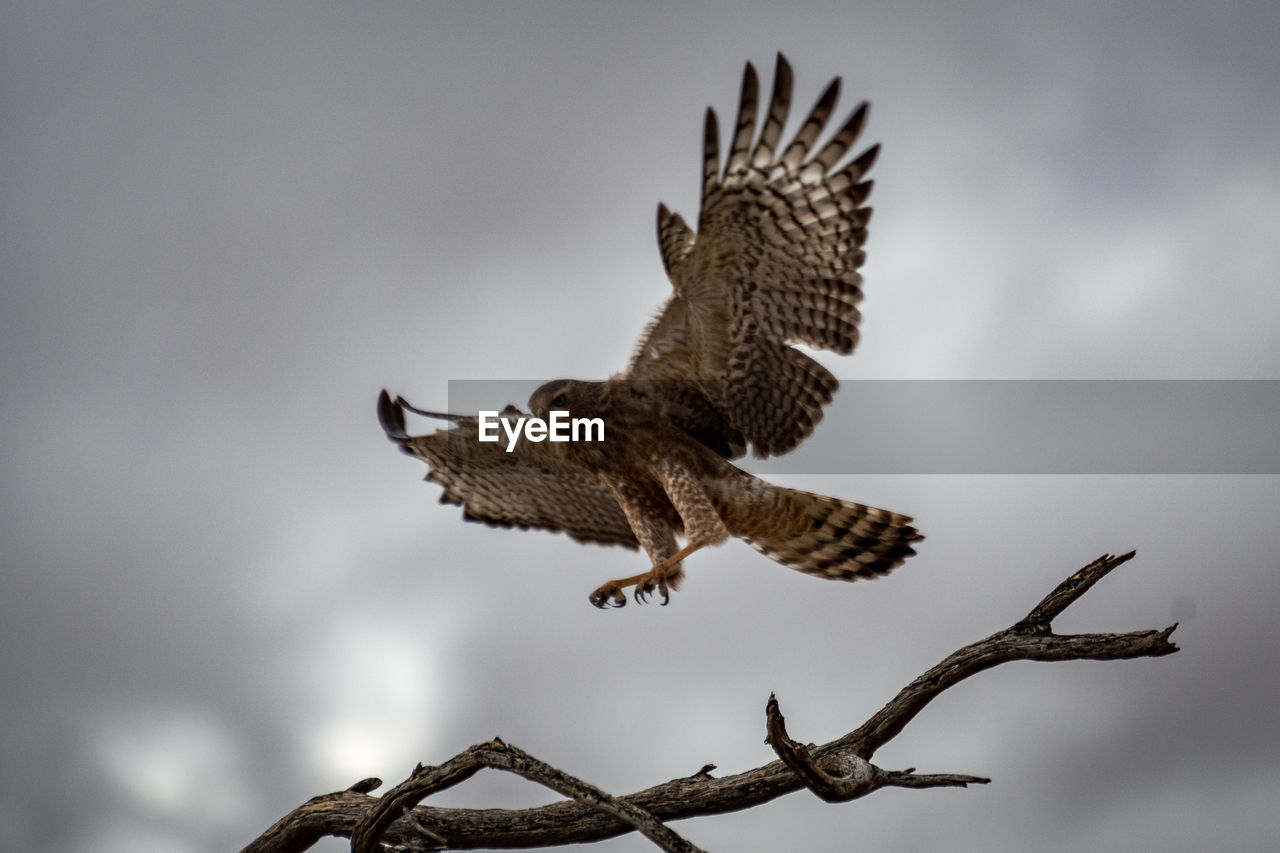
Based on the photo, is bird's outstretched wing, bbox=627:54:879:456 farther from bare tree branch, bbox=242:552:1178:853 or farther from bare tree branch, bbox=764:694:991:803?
bare tree branch, bbox=764:694:991:803

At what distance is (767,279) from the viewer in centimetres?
362

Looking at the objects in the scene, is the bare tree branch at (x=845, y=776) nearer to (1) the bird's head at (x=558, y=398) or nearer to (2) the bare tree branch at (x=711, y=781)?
(2) the bare tree branch at (x=711, y=781)

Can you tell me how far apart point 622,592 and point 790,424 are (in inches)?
37.8

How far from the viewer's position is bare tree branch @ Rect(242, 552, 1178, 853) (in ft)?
9.73

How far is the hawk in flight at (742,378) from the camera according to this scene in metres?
3.48

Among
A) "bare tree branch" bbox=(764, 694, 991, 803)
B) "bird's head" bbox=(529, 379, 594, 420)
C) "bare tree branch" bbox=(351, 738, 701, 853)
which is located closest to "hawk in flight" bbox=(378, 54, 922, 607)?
"bird's head" bbox=(529, 379, 594, 420)

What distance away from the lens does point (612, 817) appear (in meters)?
3.12

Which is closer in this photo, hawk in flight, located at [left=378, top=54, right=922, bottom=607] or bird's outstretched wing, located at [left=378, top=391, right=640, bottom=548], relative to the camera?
hawk in flight, located at [left=378, top=54, right=922, bottom=607]

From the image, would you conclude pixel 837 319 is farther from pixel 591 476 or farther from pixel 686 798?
pixel 686 798

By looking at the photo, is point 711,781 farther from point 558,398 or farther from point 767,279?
point 767,279

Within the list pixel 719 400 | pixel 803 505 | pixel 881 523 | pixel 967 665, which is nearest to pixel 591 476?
pixel 719 400

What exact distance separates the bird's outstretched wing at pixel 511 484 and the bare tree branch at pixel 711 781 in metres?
1.22

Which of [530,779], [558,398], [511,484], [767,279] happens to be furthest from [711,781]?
[767,279]

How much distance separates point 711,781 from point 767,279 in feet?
5.59
